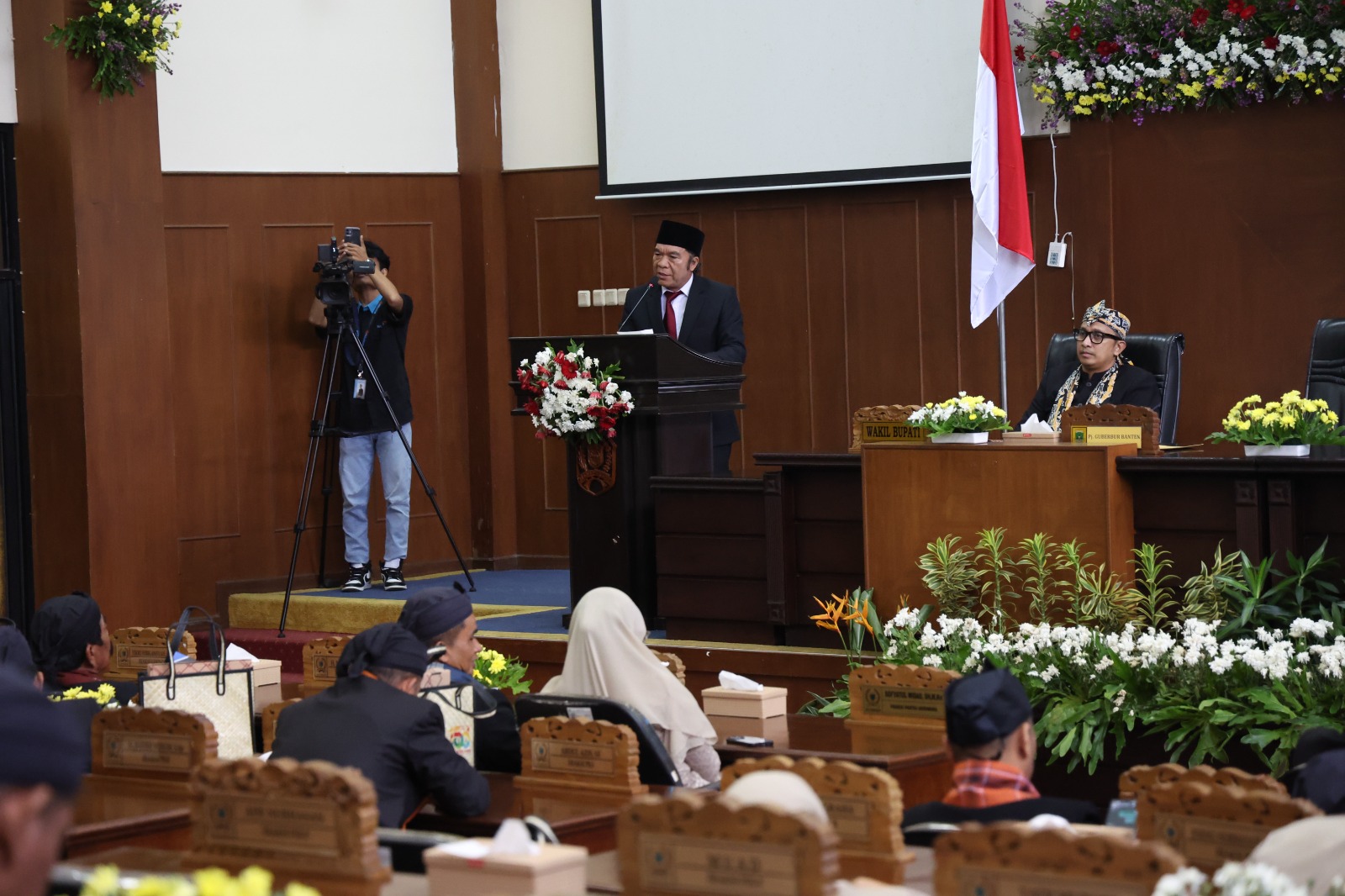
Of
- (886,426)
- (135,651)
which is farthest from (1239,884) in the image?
(135,651)

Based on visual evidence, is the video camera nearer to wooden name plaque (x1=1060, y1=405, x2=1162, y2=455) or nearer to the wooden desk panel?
the wooden desk panel

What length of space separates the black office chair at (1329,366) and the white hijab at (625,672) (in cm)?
310

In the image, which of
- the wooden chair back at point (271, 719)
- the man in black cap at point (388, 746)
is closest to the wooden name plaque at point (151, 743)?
the man in black cap at point (388, 746)

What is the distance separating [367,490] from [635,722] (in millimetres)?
4771

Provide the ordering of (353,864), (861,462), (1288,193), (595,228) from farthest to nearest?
(595,228) < (1288,193) < (861,462) < (353,864)

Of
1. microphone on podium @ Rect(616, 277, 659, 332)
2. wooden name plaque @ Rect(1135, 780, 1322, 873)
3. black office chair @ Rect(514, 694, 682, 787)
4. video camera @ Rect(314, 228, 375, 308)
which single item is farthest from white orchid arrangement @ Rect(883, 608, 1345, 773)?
video camera @ Rect(314, 228, 375, 308)

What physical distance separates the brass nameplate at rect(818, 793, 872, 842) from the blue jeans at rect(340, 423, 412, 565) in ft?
19.1

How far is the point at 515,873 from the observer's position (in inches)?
104

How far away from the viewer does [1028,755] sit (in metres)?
3.35

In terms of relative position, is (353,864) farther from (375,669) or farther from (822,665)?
(822,665)

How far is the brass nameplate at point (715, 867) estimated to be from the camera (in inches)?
96.8

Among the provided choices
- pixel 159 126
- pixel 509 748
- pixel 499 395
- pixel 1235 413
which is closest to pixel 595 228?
pixel 499 395

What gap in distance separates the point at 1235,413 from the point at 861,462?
1251 mm

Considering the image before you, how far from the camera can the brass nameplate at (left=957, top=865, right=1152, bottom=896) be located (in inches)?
91.5
